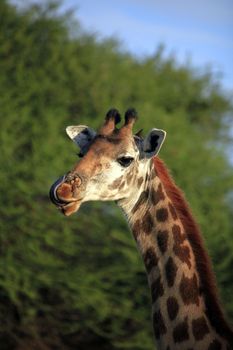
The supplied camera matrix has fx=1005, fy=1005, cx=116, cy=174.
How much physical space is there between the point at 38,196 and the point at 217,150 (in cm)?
719

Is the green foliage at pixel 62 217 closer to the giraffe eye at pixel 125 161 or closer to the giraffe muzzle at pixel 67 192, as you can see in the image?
the giraffe eye at pixel 125 161

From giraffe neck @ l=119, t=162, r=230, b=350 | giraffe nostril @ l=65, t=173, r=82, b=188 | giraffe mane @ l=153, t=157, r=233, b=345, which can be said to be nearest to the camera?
giraffe mane @ l=153, t=157, r=233, b=345

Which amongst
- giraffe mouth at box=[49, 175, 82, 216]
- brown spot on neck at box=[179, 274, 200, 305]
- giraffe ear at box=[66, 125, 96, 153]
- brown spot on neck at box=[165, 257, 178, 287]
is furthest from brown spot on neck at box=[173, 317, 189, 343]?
giraffe ear at box=[66, 125, 96, 153]

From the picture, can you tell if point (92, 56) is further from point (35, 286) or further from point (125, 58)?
point (35, 286)

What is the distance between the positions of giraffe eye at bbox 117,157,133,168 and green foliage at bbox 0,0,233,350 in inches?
709

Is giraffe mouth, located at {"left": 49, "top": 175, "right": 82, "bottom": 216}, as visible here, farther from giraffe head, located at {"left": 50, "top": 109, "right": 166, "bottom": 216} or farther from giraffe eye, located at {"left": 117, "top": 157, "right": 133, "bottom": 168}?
giraffe eye, located at {"left": 117, "top": 157, "right": 133, "bottom": 168}

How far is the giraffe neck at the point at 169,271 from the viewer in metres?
7.73

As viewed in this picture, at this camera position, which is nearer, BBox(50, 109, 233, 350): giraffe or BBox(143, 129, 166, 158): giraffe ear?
BBox(50, 109, 233, 350): giraffe

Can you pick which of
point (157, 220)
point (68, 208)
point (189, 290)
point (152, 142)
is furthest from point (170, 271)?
point (152, 142)

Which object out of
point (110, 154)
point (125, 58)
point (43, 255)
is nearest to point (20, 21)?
point (125, 58)

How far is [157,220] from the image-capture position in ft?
27.2

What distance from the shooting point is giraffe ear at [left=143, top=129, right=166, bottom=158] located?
27.9 feet

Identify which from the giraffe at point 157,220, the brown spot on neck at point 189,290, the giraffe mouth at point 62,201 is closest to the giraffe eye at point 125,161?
the giraffe at point 157,220

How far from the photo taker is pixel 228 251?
27.8 m
